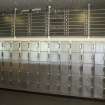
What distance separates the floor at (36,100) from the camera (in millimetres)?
4277

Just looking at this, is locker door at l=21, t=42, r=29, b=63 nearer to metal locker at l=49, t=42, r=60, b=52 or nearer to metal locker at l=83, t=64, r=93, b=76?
metal locker at l=49, t=42, r=60, b=52

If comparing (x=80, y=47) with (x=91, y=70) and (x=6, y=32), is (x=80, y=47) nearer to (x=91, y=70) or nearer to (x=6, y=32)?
(x=91, y=70)

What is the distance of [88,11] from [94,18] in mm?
204

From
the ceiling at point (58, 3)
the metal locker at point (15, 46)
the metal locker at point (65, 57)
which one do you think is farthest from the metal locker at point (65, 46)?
the metal locker at point (15, 46)

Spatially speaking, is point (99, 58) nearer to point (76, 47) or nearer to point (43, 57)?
point (76, 47)

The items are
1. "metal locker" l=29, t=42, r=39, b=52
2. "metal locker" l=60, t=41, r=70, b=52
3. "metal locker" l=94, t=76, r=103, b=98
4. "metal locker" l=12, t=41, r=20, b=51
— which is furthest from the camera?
"metal locker" l=12, t=41, r=20, b=51

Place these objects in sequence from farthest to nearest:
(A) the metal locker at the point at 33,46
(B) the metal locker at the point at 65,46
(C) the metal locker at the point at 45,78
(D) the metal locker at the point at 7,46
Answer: (D) the metal locker at the point at 7,46 → (A) the metal locker at the point at 33,46 → (C) the metal locker at the point at 45,78 → (B) the metal locker at the point at 65,46

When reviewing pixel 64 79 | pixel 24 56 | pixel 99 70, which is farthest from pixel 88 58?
pixel 24 56

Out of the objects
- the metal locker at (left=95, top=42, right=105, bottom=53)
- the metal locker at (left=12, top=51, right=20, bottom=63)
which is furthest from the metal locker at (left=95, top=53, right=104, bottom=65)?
the metal locker at (left=12, top=51, right=20, bottom=63)

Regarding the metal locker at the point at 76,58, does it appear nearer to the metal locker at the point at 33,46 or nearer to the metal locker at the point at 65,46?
the metal locker at the point at 65,46

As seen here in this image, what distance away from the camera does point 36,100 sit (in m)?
4.48

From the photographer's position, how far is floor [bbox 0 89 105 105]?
4.28m

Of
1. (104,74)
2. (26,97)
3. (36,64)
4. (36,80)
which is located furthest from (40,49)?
(104,74)

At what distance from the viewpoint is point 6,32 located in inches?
209
